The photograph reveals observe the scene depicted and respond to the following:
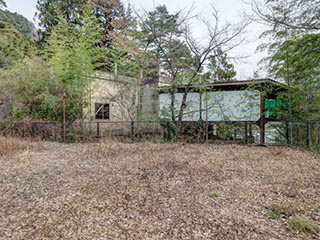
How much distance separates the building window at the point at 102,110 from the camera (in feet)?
34.4

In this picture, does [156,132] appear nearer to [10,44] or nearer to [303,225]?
[303,225]

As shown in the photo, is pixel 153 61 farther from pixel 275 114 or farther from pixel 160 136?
pixel 275 114

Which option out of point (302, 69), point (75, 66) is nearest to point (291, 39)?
point (302, 69)

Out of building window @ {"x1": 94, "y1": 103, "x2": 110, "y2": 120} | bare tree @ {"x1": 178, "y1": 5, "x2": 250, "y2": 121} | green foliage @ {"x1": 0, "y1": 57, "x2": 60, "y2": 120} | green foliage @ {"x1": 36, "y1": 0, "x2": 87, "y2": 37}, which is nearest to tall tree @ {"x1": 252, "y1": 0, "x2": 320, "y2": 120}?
bare tree @ {"x1": 178, "y1": 5, "x2": 250, "y2": 121}

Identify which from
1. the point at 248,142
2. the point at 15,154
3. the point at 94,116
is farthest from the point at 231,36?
the point at 15,154

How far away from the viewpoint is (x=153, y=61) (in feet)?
33.2

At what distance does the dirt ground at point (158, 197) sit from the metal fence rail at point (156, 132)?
98.7 inches

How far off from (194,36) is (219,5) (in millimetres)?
1251

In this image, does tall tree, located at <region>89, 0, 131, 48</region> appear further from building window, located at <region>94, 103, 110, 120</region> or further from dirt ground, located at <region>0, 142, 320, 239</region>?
dirt ground, located at <region>0, 142, 320, 239</region>

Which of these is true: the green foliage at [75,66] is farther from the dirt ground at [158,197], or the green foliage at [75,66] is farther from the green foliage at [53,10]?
the green foliage at [53,10]

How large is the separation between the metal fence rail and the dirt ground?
8.22ft

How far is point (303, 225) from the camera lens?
2432 mm

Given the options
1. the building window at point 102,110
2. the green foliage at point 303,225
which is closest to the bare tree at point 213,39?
the building window at point 102,110

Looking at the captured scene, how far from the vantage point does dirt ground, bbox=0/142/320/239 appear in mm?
2416
